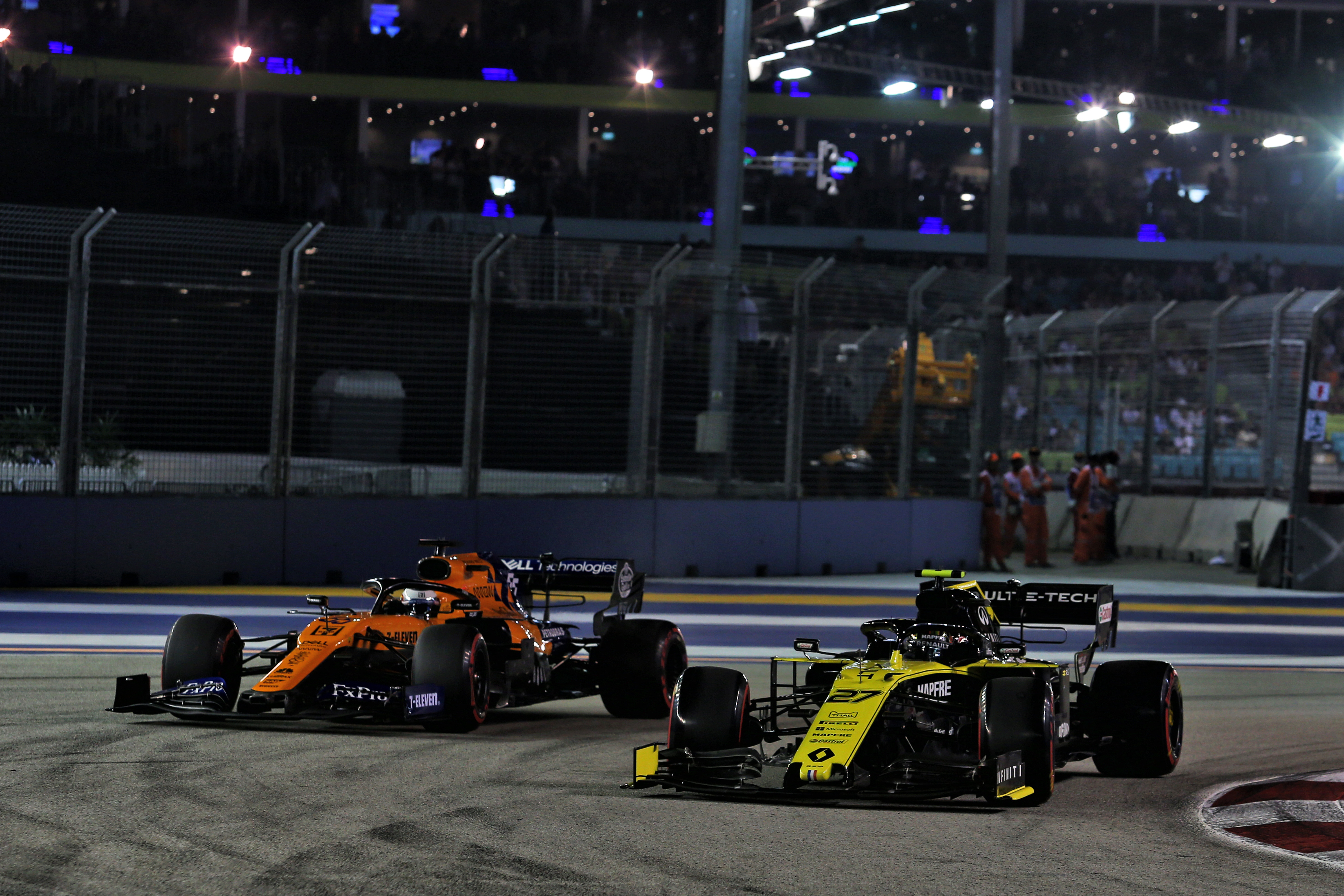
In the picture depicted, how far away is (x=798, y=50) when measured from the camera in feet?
73.5

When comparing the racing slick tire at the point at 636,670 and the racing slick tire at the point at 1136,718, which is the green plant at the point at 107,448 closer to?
the racing slick tire at the point at 636,670

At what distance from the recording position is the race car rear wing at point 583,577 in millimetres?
10539

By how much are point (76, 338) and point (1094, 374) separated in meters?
14.9

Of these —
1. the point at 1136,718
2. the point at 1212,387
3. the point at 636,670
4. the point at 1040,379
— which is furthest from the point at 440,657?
the point at 1040,379

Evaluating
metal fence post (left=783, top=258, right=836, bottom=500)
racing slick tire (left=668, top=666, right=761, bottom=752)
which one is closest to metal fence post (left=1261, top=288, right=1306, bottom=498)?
metal fence post (left=783, top=258, right=836, bottom=500)

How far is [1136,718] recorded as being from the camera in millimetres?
8242

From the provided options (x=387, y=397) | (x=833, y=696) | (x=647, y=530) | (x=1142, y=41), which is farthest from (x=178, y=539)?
(x=1142, y=41)

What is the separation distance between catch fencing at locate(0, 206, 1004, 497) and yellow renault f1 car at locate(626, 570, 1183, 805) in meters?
8.99

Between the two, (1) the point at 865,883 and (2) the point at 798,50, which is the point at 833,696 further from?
(2) the point at 798,50

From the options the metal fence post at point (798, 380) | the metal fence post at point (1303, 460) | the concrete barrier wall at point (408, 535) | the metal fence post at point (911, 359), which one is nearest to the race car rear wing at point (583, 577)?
the concrete barrier wall at point (408, 535)

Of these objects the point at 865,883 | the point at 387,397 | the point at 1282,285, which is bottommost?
the point at 865,883

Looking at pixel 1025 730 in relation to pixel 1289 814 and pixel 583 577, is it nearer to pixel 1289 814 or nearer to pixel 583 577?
pixel 1289 814

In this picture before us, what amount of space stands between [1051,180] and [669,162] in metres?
9.45

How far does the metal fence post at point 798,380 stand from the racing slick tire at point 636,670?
30.1ft
